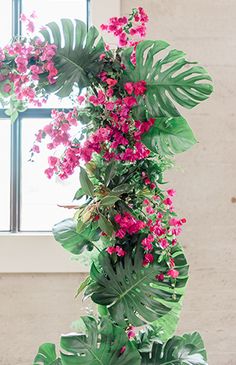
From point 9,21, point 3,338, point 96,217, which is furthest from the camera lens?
point 9,21

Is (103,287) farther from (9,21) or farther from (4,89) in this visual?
(9,21)

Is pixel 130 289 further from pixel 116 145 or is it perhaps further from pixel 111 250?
Result: pixel 116 145

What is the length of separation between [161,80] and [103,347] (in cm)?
72

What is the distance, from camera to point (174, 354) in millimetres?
1409

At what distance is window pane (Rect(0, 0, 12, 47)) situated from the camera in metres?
2.06

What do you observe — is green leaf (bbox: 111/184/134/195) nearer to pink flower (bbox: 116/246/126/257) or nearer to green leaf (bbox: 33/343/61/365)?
pink flower (bbox: 116/246/126/257)

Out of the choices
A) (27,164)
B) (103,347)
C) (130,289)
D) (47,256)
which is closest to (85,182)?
(130,289)

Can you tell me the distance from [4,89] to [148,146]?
0.41 m

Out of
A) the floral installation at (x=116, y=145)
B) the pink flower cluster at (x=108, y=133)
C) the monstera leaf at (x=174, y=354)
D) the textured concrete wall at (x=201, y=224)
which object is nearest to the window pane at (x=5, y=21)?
the textured concrete wall at (x=201, y=224)

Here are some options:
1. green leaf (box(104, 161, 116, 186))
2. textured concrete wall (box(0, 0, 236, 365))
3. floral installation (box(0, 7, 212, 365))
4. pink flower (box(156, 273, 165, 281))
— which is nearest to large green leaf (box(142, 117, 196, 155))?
floral installation (box(0, 7, 212, 365))

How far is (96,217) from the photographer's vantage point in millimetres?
1319

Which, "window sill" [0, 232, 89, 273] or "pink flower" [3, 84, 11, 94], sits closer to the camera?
"pink flower" [3, 84, 11, 94]

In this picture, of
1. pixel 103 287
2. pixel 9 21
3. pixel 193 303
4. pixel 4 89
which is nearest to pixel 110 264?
pixel 103 287

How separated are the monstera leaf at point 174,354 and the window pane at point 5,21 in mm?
1354
